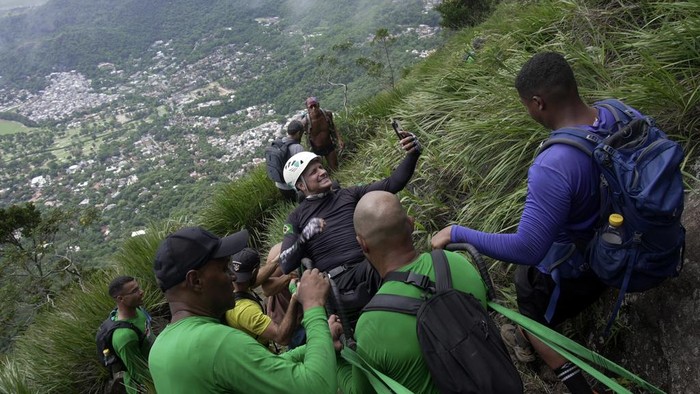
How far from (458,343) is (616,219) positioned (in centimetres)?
90

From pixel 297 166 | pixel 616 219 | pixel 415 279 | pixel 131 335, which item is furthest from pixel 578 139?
pixel 131 335

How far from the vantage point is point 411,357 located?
187 cm

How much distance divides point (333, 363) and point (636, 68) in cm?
377

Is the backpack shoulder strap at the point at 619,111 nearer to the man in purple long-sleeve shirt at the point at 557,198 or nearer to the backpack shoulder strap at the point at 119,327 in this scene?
the man in purple long-sleeve shirt at the point at 557,198

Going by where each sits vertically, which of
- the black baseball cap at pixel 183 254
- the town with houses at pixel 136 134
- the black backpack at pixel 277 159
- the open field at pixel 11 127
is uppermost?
the black baseball cap at pixel 183 254

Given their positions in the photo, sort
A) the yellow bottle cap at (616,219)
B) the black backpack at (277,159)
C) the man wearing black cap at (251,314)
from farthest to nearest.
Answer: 1. the black backpack at (277,159)
2. the man wearing black cap at (251,314)
3. the yellow bottle cap at (616,219)

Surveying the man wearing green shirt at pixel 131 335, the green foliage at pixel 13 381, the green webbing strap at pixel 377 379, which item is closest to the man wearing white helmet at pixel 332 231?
the green webbing strap at pixel 377 379

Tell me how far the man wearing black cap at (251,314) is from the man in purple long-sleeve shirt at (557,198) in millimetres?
1302

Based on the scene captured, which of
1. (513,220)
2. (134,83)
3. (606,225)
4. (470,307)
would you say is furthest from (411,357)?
(134,83)

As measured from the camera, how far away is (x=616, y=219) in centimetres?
197

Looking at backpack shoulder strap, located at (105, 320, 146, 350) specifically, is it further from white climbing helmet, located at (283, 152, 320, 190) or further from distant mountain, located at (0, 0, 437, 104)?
distant mountain, located at (0, 0, 437, 104)

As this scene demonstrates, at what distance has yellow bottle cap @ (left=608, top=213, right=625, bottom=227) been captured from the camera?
1.96 meters

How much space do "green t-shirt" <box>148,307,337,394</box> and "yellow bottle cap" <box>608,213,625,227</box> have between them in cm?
140

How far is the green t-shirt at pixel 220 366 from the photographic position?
1777mm
